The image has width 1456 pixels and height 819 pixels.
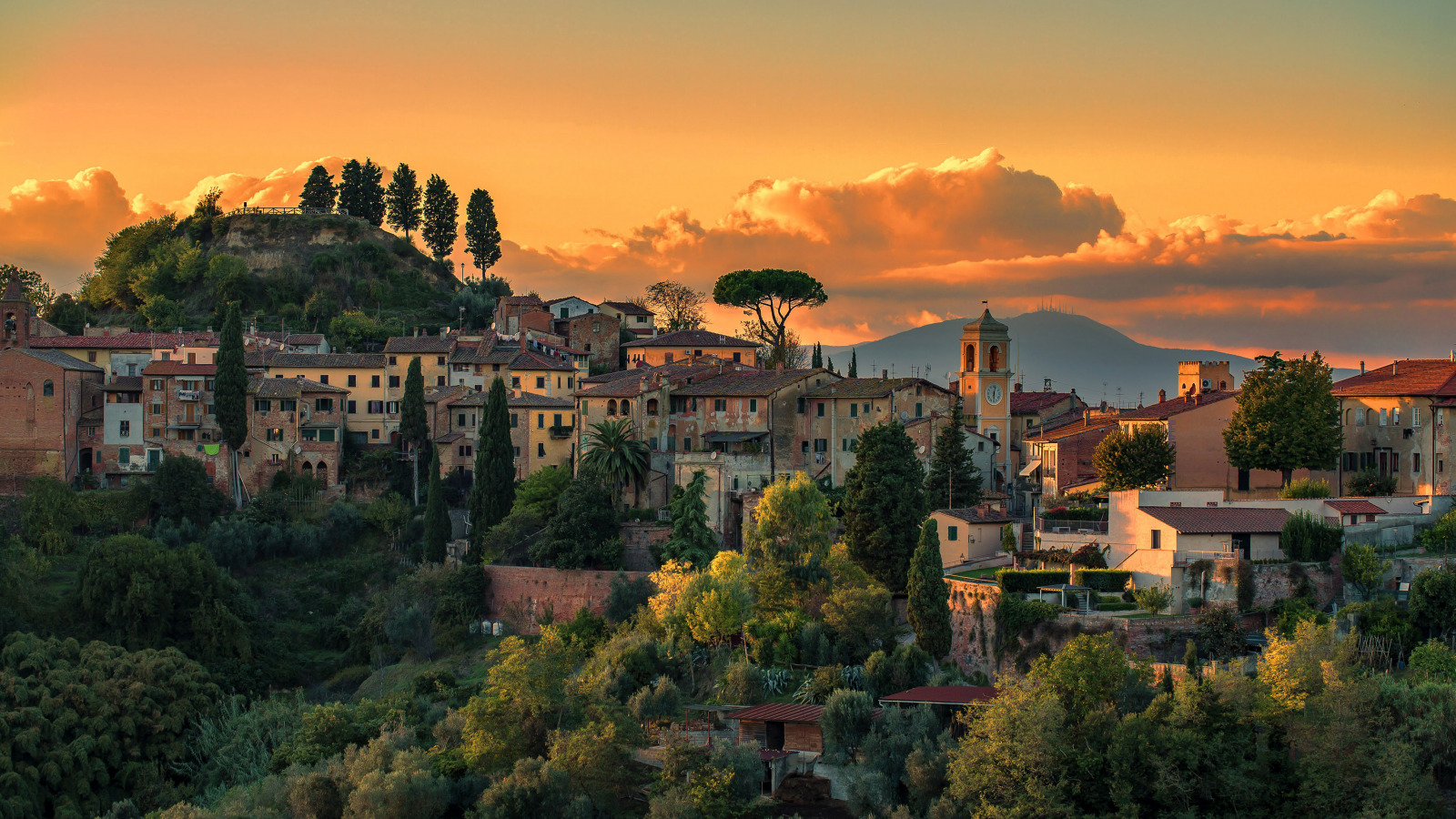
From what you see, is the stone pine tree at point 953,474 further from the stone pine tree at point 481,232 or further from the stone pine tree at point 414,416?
the stone pine tree at point 481,232

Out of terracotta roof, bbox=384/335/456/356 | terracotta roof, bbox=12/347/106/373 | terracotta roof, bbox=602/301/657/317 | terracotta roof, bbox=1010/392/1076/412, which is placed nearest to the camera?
terracotta roof, bbox=12/347/106/373

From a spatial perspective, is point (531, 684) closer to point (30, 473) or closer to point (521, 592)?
point (521, 592)

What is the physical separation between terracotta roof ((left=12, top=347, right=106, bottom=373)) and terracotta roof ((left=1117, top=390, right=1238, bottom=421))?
4326cm

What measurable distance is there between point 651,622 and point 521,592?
9154 mm

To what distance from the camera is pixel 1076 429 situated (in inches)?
2221

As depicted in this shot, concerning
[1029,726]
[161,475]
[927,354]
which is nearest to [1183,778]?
[1029,726]

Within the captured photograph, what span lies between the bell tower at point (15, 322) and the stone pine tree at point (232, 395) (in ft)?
41.5

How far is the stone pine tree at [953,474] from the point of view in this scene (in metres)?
49.8

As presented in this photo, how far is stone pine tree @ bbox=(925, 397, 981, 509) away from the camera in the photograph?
49.8 metres

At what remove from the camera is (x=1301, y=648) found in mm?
32812

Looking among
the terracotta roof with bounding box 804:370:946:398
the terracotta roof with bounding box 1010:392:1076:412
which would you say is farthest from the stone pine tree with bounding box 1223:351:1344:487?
the terracotta roof with bounding box 1010:392:1076:412

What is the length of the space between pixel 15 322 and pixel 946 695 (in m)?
51.5

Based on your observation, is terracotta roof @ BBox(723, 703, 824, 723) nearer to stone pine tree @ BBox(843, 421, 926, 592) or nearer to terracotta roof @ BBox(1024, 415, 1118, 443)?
stone pine tree @ BBox(843, 421, 926, 592)

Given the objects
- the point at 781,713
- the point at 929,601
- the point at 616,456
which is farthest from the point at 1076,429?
the point at 781,713
